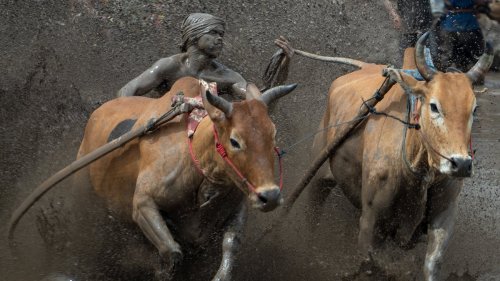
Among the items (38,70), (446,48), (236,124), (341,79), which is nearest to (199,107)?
(236,124)

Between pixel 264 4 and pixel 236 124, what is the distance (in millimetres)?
5322

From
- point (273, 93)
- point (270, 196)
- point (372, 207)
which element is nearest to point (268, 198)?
point (270, 196)

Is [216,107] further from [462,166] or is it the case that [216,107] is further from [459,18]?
[459,18]

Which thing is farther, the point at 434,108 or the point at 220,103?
the point at 434,108

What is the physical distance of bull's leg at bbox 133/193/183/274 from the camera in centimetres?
621

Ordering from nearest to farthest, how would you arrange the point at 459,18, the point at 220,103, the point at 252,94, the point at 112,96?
the point at 220,103 → the point at 252,94 → the point at 459,18 → the point at 112,96

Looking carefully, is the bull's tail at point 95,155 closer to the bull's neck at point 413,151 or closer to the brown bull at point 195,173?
the brown bull at point 195,173

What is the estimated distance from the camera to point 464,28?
8633 millimetres

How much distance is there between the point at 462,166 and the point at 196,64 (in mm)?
2440

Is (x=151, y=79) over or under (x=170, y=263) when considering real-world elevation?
over

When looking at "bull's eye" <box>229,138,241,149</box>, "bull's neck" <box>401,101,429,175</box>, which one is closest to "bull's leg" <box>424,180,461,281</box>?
"bull's neck" <box>401,101,429,175</box>

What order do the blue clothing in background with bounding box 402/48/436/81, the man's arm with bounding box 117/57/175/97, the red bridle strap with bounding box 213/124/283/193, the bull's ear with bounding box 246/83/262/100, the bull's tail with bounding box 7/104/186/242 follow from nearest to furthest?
the red bridle strap with bounding box 213/124/283/193
the bull's ear with bounding box 246/83/262/100
the blue clothing in background with bounding box 402/48/436/81
the bull's tail with bounding box 7/104/186/242
the man's arm with bounding box 117/57/175/97

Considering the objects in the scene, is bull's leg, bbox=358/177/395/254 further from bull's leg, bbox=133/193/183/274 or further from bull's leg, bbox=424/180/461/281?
bull's leg, bbox=133/193/183/274

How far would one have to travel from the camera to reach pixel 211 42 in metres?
7.38
